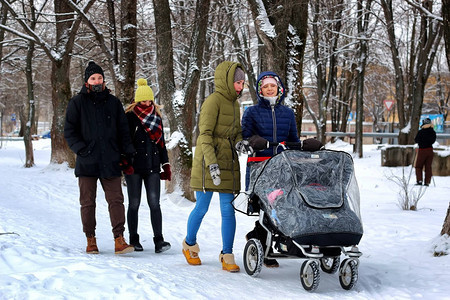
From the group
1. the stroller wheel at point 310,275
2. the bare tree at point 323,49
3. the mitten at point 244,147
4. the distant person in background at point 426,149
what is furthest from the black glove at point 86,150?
the bare tree at point 323,49

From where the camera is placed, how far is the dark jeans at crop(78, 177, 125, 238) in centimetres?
603

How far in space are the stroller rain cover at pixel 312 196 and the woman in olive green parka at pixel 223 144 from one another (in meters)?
0.43

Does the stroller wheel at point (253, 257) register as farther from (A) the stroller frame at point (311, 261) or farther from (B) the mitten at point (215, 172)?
(B) the mitten at point (215, 172)

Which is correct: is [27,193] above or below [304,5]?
below

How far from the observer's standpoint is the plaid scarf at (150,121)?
6559 millimetres

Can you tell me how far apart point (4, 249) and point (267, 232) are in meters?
2.50

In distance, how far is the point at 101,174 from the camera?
5.98 m

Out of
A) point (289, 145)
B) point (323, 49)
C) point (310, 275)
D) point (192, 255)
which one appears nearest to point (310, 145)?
point (289, 145)

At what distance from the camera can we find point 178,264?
572cm

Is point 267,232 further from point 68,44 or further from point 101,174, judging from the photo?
point 68,44

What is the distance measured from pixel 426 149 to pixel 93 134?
1133cm

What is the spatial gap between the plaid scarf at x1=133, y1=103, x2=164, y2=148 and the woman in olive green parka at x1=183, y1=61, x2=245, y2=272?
1.08 m

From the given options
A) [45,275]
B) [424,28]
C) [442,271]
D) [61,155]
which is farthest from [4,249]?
[424,28]

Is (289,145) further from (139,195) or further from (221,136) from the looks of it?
(139,195)
